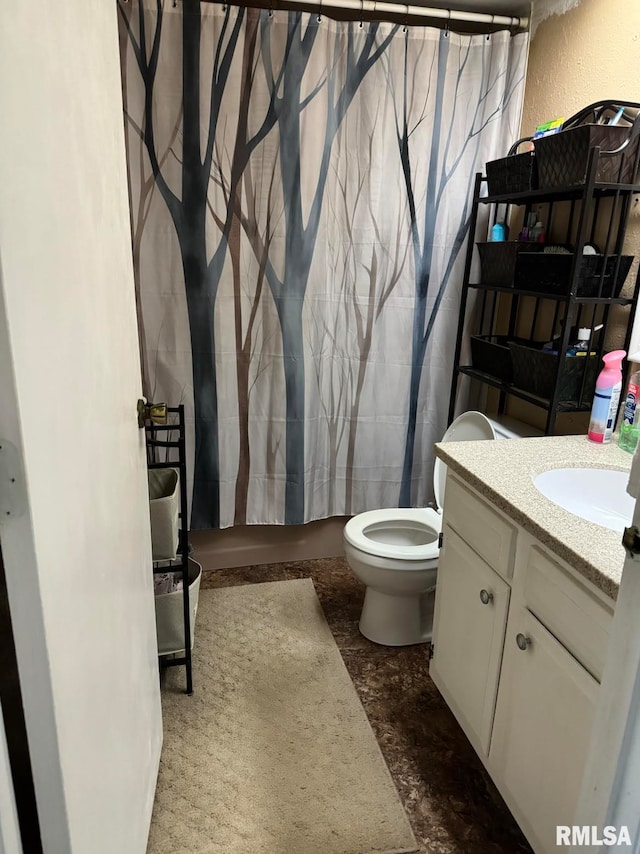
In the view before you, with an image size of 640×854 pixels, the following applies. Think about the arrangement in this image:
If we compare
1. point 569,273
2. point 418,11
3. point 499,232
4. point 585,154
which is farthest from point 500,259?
point 418,11

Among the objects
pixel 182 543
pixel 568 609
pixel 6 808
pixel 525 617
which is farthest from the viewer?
pixel 182 543

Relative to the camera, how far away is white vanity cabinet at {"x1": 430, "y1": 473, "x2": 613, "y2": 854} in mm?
1098

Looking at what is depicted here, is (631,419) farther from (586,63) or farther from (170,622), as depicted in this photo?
(170,622)

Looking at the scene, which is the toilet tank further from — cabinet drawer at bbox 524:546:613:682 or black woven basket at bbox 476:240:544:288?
cabinet drawer at bbox 524:546:613:682

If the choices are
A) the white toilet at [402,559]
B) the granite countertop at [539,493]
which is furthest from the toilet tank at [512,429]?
the granite countertop at [539,493]

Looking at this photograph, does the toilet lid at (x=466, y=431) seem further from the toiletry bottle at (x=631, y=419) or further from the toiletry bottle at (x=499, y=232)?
the toiletry bottle at (x=499, y=232)

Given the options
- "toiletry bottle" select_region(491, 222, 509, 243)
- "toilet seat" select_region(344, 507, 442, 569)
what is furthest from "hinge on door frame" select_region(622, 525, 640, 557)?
"toiletry bottle" select_region(491, 222, 509, 243)

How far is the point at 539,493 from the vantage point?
4.42ft

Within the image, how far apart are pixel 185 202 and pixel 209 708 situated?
1703mm

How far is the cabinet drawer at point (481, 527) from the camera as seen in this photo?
4.40ft

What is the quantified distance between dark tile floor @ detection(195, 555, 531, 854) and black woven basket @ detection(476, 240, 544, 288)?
1.36 meters

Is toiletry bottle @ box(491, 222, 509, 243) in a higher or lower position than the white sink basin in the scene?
higher

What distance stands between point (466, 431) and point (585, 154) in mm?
932

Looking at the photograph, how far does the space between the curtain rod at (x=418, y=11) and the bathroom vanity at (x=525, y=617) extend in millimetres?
1586
